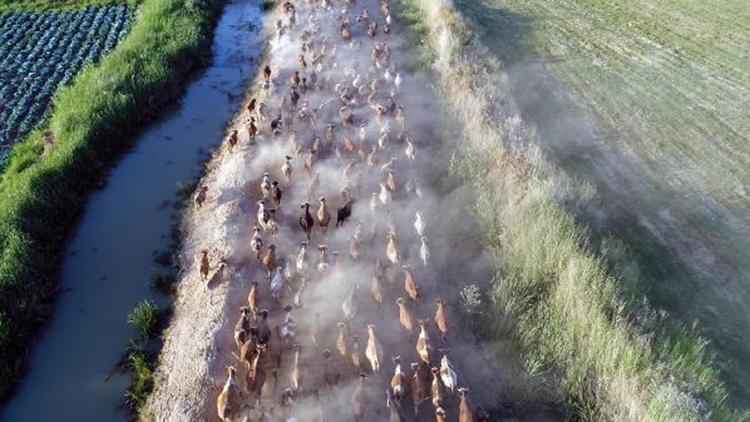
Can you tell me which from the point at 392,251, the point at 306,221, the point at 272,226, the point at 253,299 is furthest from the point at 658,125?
the point at 253,299

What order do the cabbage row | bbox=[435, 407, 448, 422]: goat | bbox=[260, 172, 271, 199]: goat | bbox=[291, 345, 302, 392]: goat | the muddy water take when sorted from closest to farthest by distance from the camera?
bbox=[435, 407, 448, 422]: goat
bbox=[291, 345, 302, 392]: goat
the muddy water
bbox=[260, 172, 271, 199]: goat
the cabbage row

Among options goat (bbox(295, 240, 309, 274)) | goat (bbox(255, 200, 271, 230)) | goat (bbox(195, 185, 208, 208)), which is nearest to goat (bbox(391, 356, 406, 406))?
goat (bbox(295, 240, 309, 274))

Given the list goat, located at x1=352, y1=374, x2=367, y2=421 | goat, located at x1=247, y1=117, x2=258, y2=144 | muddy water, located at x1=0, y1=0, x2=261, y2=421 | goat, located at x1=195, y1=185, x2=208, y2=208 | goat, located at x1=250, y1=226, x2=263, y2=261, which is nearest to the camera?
goat, located at x1=352, y1=374, x2=367, y2=421

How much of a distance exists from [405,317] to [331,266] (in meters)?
1.89

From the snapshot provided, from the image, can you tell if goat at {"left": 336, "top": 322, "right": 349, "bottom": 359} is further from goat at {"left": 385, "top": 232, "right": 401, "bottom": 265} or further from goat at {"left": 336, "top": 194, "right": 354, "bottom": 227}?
goat at {"left": 336, "top": 194, "right": 354, "bottom": 227}

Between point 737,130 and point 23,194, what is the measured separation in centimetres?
1574

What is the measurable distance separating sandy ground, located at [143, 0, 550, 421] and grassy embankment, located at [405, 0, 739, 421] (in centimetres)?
55

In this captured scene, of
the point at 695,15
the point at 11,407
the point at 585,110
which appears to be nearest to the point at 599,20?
the point at 695,15

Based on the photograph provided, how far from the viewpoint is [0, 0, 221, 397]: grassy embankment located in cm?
1074

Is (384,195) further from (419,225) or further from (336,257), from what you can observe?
(336,257)

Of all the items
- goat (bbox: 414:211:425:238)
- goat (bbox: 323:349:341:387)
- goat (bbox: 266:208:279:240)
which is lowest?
goat (bbox: 323:349:341:387)

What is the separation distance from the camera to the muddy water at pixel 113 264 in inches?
377

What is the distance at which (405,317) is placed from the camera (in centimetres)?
932

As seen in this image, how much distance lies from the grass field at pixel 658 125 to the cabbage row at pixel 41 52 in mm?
11988
